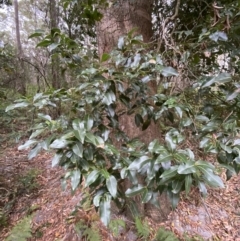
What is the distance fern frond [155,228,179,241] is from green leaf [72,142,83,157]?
4.27 ft

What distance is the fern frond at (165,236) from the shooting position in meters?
1.66

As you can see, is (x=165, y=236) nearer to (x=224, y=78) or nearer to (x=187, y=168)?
(x=187, y=168)

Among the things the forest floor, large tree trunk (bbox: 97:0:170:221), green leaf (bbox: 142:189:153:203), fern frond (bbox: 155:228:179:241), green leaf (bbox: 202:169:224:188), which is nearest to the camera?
green leaf (bbox: 202:169:224:188)

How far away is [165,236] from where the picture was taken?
1685mm

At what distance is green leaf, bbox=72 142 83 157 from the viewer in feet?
2.46

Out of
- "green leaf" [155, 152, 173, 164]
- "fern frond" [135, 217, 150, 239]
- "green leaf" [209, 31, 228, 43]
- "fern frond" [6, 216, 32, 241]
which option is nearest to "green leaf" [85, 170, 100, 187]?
"green leaf" [155, 152, 173, 164]

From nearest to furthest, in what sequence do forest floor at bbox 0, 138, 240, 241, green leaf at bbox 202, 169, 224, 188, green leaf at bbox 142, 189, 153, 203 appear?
green leaf at bbox 202, 169, 224, 188, green leaf at bbox 142, 189, 153, 203, forest floor at bbox 0, 138, 240, 241

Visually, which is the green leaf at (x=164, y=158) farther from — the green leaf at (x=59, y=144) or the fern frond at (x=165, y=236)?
the fern frond at (x=165, y=236)

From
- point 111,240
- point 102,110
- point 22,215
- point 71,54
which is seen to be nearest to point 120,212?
point 111,240

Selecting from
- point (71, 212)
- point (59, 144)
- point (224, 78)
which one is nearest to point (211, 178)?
point (224, 78)

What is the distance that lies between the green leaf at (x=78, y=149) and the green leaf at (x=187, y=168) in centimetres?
34

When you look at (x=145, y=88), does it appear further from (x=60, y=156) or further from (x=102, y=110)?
(x=60, y=156)

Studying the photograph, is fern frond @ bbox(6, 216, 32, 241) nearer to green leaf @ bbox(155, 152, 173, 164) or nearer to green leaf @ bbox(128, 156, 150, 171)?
green leaf @ bbox(128, 156, 150, 171)

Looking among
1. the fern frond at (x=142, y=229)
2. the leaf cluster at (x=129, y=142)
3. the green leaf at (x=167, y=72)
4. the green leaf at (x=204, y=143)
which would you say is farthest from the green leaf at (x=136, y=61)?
the fern frond at (x=142, y=229)
